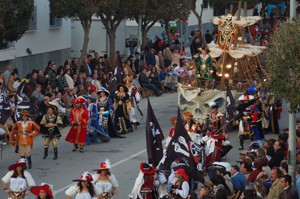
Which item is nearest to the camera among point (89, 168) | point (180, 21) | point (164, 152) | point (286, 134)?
point (164, 152)

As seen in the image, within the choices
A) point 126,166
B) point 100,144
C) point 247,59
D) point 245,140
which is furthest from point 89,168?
point 247,59

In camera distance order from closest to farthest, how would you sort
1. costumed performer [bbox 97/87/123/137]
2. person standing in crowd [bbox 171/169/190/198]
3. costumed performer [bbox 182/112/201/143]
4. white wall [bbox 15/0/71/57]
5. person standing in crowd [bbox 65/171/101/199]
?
1. person standing in crowd [bbox 65/171/101/199]
2. person standing in crowd [bbox 171/169/190/198]
3. costumed performer [bbox 182/112/201/143]
4. costumed performer [bbox 97/87/123/137]
5. white wall [bbox 15/0/71/57]

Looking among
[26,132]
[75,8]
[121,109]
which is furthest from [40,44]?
[26,132]

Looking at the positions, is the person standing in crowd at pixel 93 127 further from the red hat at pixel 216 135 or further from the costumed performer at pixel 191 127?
the red hat at pixel 216 135

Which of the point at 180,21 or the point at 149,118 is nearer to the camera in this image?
the point at 149,118

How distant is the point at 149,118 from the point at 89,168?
12.8 feet

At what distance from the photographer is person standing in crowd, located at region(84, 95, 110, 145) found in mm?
27953

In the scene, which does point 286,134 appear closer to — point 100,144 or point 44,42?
point 100,144

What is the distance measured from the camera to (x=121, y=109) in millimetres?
29719

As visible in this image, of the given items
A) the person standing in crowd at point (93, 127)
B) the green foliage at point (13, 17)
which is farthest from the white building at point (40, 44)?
the person standing in crowd at point (93, 127)

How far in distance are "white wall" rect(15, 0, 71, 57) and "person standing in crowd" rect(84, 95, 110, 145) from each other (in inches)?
414

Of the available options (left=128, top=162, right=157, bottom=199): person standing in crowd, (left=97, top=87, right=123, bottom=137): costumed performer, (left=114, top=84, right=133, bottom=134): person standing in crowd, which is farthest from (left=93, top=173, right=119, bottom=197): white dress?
(left=114, top=84, right=133, bottom=134): person standing in crowd

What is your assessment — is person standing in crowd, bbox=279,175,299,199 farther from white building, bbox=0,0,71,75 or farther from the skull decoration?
white building, bbox=0,0,71,75

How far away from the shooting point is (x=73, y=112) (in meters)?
26.9
